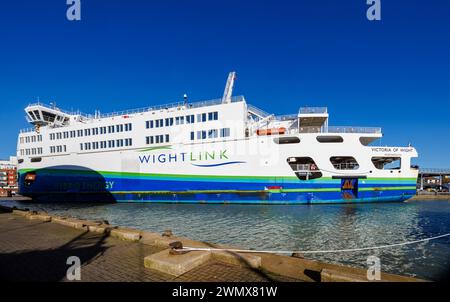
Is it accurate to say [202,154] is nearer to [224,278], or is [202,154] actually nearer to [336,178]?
[336,178]

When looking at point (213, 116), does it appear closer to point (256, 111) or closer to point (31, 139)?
point (256, 111)

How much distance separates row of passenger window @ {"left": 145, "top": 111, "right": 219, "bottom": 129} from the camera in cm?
2738

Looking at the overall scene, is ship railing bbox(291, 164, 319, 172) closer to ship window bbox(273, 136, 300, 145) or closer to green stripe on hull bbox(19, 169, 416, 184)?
green stripe on hull bbox(19, 169, 416, 184)

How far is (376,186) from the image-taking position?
975 inches

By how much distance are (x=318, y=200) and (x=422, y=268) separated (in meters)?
17.0

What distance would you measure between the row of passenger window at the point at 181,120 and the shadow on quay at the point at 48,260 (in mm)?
20450

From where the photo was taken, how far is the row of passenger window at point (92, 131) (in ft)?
102

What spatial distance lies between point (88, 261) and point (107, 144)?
94.8 feet

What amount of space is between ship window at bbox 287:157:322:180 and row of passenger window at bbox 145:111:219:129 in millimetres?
10490

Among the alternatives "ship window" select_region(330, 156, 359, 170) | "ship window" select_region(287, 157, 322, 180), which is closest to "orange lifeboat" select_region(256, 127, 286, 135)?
"ship window" select_region(287, 157, 322, 180)

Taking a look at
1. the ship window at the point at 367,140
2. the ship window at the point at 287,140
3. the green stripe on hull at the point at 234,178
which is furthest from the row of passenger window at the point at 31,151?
the ship window at the point at 367,140

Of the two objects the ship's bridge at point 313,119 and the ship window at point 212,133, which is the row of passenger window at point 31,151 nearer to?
the ship window at point 212,133

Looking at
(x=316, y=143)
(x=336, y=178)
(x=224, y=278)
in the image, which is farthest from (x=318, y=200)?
(x=224, y=278)

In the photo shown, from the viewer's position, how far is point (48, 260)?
6.33 metres
